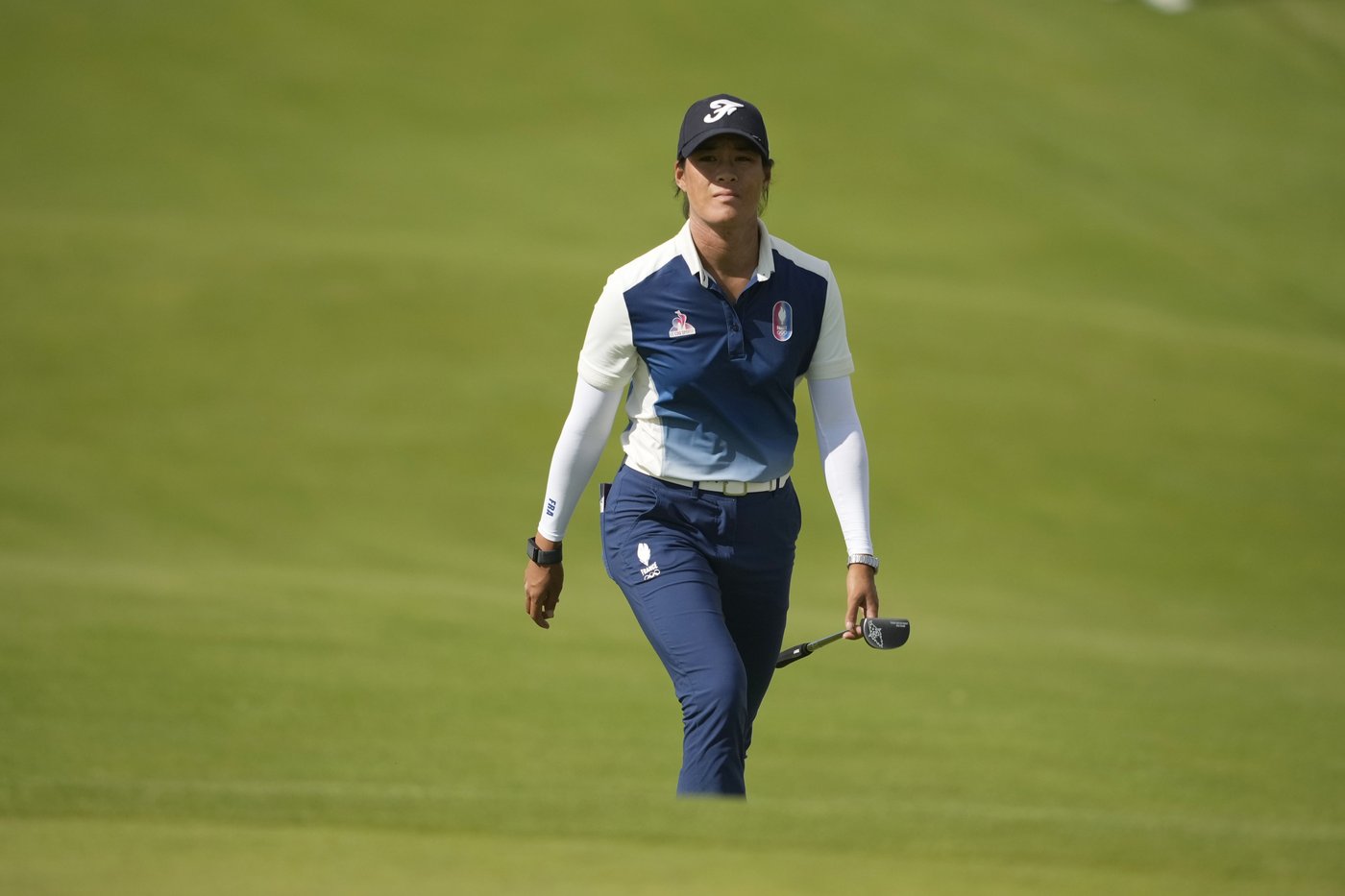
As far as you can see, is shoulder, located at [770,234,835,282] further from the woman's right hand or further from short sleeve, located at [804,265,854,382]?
the woman's right hand

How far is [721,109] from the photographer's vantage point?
201 inches

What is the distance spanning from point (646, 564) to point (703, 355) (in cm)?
65

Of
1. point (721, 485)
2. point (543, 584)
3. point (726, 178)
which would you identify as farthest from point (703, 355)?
point (543, 584)

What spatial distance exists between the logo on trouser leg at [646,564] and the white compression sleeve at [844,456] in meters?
0.62

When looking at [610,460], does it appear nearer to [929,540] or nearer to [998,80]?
[929,540]

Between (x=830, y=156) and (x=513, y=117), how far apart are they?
4849 millimetres

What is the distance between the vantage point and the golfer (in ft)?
16.7

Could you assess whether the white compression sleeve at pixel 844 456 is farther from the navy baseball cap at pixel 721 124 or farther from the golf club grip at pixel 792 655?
the navy baseball cap at pixel 721 124

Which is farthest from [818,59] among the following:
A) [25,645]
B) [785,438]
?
[785,438]

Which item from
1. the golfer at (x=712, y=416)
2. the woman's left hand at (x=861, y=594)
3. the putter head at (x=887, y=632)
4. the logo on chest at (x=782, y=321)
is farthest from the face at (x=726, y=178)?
the putter head at (x=887, y=632)

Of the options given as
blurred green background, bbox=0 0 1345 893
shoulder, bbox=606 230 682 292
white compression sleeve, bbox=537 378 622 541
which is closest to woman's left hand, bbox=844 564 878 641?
blurred green background, bbox=0 0 1345 893

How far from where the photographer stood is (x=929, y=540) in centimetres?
1614

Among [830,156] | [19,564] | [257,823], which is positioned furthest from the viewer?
[830,156]

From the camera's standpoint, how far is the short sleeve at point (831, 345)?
5305 millimetres
